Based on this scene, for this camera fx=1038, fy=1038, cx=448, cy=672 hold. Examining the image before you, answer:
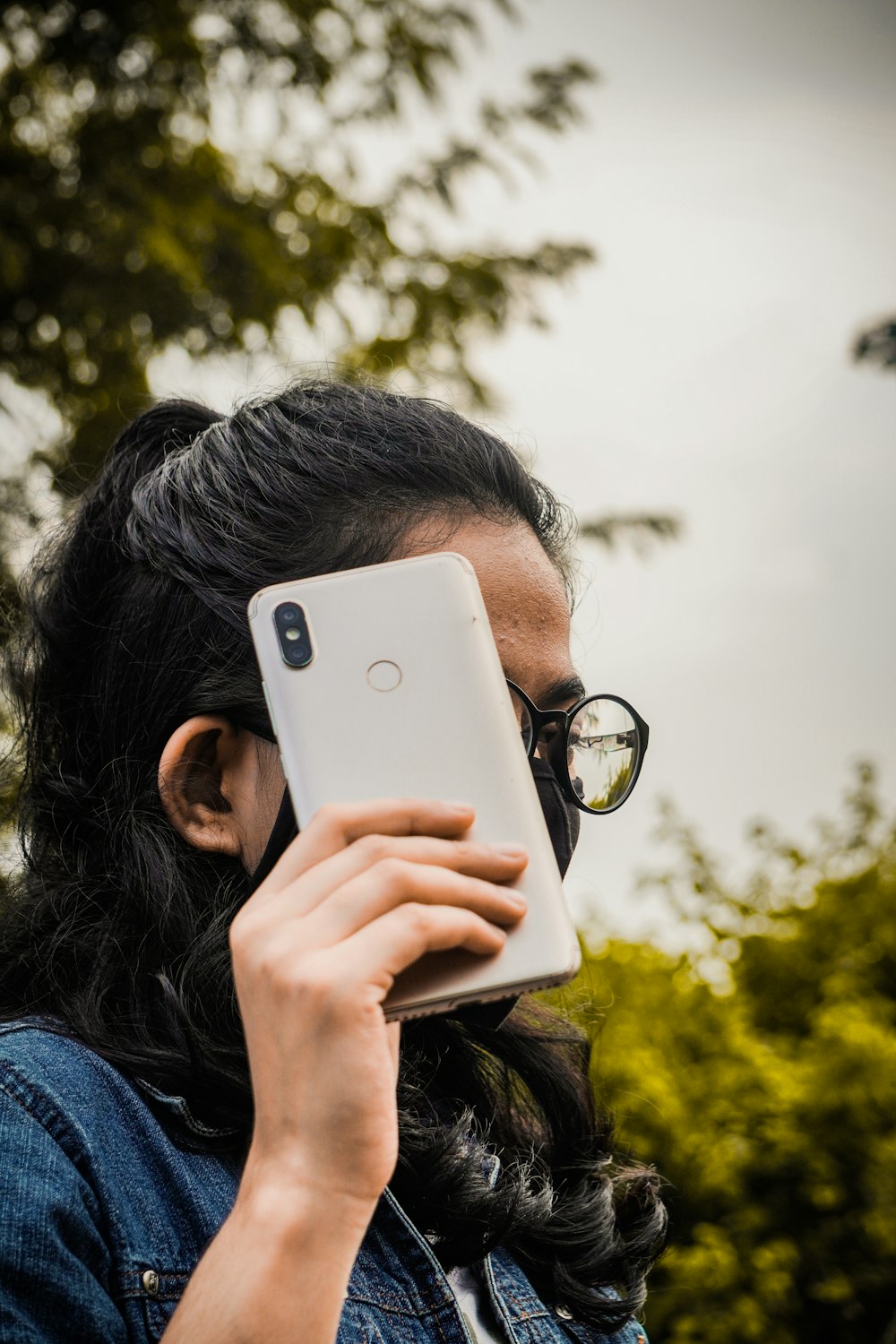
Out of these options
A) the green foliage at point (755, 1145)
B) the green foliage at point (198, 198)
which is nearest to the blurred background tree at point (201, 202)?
the green foliage at point (198, 198)

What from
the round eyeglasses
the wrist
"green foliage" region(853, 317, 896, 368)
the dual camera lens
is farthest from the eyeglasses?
"green foliage" region(853, 317, 896, 368)

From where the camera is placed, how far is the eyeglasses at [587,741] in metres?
1.49

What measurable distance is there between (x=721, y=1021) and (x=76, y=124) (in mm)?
4839

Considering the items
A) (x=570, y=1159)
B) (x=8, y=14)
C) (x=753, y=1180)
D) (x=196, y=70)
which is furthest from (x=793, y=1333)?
(x=8, y=14)

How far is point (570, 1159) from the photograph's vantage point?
190 centimetres

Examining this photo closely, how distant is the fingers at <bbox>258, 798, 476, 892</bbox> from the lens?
0.95 metres

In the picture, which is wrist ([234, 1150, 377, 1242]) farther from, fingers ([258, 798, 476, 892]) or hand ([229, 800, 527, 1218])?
fingers ([258, 798, 476, 892])

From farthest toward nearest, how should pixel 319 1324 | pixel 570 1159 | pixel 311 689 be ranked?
pixel 570 1159
pixel 311 689
pixel 319 1324

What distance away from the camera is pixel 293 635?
3.93 ft

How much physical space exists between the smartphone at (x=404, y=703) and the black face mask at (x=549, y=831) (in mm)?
116

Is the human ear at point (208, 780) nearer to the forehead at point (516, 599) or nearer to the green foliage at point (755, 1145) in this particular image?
the forehead at point (516, 599)

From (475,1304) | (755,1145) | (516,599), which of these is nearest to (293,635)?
(516,599)

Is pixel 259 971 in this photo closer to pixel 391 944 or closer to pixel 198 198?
pixel 391 944

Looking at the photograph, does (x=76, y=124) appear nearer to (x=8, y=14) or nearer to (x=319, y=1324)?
(x=8, y=14)
